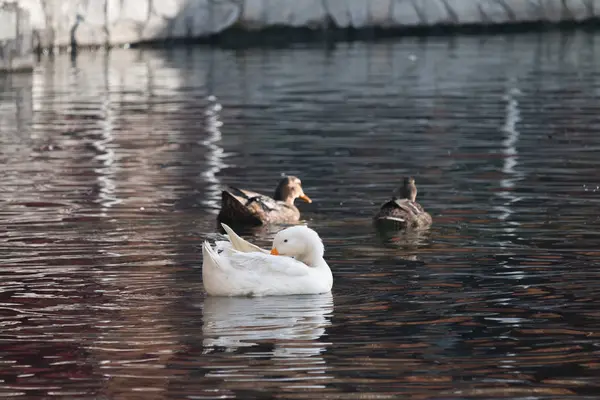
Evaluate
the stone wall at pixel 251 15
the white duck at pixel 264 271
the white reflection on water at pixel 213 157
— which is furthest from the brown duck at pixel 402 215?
the stone wall at pixel 251 15

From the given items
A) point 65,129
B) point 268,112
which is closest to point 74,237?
point 65,129

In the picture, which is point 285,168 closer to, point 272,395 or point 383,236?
point 383,236

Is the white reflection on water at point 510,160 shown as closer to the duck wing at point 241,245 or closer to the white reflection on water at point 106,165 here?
the duck wing at point 241,245

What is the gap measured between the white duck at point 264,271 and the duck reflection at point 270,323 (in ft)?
0.22

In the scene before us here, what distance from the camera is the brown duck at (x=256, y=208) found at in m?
14.9

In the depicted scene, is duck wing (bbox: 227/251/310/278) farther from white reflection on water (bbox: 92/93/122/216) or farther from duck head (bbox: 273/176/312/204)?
white reflection on water (bbox: 92/93/122/216)

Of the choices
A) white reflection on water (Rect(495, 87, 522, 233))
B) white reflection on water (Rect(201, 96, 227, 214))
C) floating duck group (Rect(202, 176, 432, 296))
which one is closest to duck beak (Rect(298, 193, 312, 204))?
white reflection on water (Rect(201, 96, 227, 214))

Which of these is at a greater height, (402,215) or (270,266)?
(270,266)

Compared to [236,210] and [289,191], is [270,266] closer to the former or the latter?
[236,210]

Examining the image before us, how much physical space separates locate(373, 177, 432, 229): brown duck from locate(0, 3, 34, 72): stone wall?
22.7m

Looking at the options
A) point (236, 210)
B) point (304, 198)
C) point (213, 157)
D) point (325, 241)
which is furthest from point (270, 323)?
point (213, 157)

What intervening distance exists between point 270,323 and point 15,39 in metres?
28.1

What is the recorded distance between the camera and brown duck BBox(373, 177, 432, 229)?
1420 cm

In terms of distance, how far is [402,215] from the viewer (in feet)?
46.5
